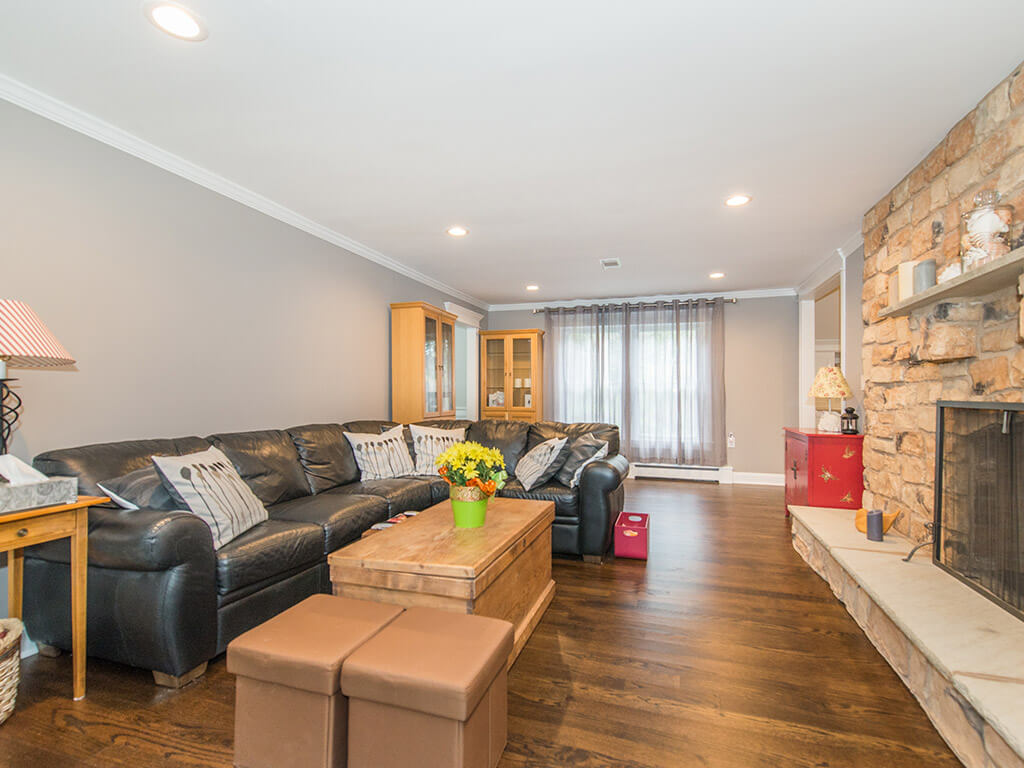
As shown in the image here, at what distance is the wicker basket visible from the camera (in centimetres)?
170

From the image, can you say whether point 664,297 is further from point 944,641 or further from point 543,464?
point 944,641

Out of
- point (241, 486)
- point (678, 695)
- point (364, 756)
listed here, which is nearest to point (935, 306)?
point (678, 695)

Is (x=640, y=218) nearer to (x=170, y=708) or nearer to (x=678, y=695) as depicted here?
(x=678, y=695)

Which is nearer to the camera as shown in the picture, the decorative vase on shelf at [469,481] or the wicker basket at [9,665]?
the wicker basket at [9,665]

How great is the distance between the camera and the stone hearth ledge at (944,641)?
1403 mm

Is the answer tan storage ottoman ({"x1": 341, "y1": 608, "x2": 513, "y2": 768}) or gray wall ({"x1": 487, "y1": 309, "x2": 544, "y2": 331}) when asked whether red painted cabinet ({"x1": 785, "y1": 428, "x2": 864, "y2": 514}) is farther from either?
gray wall ({"x1": 487, "y1": 309, "x2": 544, "y2": 331})

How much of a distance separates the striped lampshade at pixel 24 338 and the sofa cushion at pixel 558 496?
248 cm

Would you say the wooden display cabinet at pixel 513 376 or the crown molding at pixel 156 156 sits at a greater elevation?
the crown molding at pixel 156 156

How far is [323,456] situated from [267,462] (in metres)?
0.47

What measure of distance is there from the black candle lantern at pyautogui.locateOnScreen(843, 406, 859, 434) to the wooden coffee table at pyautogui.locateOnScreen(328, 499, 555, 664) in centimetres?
288

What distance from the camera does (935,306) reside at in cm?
247

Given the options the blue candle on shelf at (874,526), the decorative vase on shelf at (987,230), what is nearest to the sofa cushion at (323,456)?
the blue candle on shelf at (874,526)

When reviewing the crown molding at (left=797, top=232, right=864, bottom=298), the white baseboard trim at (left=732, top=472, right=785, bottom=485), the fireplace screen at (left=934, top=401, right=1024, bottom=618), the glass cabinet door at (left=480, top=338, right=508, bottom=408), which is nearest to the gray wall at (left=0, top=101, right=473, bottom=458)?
the glass cabinet door at (left=480, top=338, right=508, bottom=408)

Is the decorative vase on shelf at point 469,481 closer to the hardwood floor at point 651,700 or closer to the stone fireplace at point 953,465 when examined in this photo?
the hardwood floor at point 651,700
